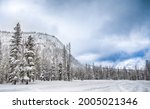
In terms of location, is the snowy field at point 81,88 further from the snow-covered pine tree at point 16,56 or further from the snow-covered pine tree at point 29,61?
the snow-covered pine tree at point 29,61

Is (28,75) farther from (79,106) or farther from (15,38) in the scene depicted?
(79,106)

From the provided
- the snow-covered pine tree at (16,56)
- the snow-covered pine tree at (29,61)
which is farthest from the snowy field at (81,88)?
the snow-covered pine tree at (29,61)

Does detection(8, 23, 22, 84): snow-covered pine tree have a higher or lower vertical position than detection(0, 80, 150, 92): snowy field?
higher

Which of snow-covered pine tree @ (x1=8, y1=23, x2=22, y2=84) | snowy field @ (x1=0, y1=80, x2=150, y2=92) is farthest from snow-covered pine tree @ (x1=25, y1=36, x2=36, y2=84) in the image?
snowy field @ (x1=0, y1=80, x2=150, y2=92)

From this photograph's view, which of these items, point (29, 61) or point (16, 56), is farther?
point (29, 61)

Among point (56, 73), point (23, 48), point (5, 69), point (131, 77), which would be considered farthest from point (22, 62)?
point (131, 77)

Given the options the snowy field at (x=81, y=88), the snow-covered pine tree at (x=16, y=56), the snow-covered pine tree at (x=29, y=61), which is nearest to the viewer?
the snowy field at (x=81, y=88)

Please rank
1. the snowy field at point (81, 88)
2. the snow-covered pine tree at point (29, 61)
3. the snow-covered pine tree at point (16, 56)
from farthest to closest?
the snow-covered pine tree at point (29, 61)
the snow-covered pine tree at point (16, 56)
the snowy field at point (81, 88)

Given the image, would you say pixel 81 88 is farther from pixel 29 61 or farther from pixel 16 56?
pixel 29 61

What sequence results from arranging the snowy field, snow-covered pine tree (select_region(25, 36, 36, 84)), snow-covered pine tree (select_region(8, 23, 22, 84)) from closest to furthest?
the snowy field
snow-covered pine tree (select_region(8, 23, 22, 84))
snow-covered pine tree (select_region(25, 36, 36, 84))

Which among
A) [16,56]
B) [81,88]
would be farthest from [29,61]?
[81,88]

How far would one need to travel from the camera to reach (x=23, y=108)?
1012 cm

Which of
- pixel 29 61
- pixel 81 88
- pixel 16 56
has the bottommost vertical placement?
pixel 81 88

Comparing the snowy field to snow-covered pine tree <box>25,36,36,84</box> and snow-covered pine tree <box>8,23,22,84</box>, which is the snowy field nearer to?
snow-covered pine tree <box>8,23,22,84</box>
